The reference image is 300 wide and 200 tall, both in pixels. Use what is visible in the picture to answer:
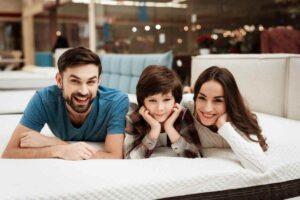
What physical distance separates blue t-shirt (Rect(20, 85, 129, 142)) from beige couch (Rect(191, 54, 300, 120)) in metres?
1.00

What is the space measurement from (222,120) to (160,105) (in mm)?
240

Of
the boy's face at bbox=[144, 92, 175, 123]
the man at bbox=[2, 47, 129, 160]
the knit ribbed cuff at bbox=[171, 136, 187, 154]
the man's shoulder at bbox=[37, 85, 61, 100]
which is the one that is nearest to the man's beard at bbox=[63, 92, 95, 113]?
the man at bbox=[2, 47, 129, 160]

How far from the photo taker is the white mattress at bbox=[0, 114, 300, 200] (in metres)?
1.02

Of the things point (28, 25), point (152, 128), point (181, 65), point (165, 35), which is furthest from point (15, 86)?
point (28, 25)

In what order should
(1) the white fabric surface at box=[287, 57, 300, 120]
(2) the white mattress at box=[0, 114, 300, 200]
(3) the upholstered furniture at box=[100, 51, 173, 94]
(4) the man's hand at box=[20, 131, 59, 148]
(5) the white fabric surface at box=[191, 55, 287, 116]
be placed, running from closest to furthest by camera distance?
(2) the white mattress at box=[0, 114, 300, 200] < (4) the man's hand at box=[20, 131, 59, 148] < (1) the white fabric surface at box=[287, 57, 300, 120] < (5) the white fabric surface at box=[191, 55, 287, 116] < (3) the upholstered furniture at box=[100, 51, 173, 94]

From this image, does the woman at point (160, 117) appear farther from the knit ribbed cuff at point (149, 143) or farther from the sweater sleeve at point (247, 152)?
the sweater sleeve at point (247, 152)

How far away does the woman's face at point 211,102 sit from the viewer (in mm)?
1352

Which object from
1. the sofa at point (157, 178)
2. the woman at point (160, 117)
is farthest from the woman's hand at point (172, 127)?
the sofa at point (157, 178)

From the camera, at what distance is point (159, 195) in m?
1.11

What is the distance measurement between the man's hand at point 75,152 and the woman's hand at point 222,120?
480mm

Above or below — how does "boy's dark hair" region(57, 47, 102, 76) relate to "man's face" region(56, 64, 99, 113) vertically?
above

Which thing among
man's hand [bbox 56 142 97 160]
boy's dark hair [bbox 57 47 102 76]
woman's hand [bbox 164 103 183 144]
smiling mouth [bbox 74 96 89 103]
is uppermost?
boy's dark hair [bbox 57 47 102 76]

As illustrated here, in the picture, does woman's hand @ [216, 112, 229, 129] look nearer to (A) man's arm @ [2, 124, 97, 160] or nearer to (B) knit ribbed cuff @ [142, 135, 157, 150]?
(B) knit ribbed cuff @ [142, 135, 157, 150]

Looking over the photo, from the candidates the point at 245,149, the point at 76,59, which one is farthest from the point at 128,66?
the point at 245,149
